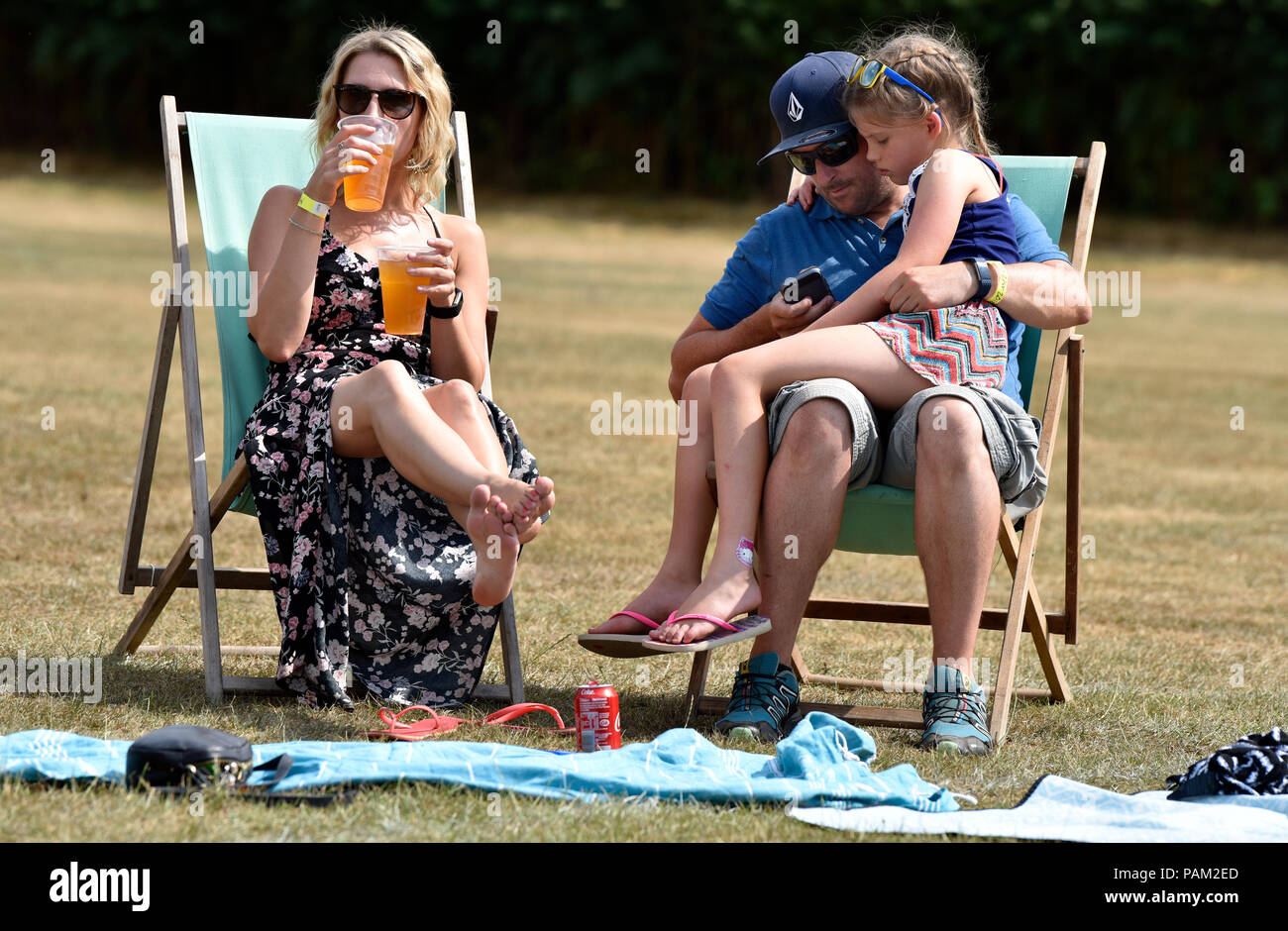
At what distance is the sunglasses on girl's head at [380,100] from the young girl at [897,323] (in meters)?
1.01

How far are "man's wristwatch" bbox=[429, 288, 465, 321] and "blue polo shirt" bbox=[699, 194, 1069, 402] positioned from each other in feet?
1.97

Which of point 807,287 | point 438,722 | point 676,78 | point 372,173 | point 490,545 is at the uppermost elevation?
point 676,78

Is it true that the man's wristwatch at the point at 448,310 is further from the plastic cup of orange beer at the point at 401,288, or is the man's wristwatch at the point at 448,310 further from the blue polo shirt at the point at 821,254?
the blue polo shirt at the point at 821,254

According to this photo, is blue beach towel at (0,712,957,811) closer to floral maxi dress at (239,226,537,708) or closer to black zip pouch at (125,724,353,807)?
black zip pouch at (125,724,353,807)

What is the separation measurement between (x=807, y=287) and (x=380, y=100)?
108 cm

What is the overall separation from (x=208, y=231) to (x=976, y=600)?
6.99 feet

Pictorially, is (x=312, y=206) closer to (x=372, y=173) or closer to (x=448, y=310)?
(x=372, y=173)

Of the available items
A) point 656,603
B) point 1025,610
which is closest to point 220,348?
point 656,603

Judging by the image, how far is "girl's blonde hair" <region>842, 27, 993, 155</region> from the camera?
3582 millimetres

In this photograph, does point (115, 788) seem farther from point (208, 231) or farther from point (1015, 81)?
point (1015, 81)

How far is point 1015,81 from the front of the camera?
25.2 metres

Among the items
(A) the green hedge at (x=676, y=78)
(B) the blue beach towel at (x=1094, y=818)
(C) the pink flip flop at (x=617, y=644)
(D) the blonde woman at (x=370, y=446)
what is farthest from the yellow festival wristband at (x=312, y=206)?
(A) the green hedge at (x=676, y=78)

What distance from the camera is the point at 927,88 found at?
143 inches

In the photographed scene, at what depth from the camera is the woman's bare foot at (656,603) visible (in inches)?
134
